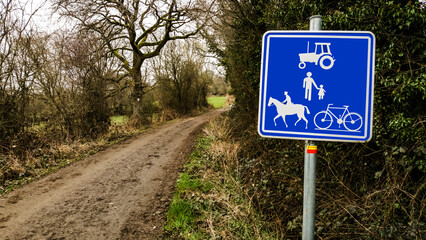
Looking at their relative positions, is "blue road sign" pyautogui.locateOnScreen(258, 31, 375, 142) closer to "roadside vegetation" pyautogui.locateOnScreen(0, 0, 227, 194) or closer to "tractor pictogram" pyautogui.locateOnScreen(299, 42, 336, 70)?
"tractor pictogram" pyautogui.locateOnScreen(299, 42, 336, 70)

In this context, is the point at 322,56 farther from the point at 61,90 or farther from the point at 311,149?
the point at 61,90

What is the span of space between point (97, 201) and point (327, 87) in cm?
503

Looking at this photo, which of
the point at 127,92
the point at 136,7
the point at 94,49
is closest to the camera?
the point at 94,49

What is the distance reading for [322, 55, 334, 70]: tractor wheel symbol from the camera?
4.25 ft

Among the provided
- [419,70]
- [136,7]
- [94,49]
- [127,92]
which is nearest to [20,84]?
[94,49]

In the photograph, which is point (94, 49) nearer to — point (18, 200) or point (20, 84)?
point (20, 84)

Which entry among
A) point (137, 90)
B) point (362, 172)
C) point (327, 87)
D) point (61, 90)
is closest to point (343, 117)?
point (327, 87)

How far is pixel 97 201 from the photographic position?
482 cm

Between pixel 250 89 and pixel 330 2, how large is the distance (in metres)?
2.95

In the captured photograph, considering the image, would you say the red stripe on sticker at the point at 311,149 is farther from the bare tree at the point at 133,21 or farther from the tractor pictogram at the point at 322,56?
the bare tree at the point at 133,21

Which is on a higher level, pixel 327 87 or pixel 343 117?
pixel 327 87

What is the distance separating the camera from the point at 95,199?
4910 mm

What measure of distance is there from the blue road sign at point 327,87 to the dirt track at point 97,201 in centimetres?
335

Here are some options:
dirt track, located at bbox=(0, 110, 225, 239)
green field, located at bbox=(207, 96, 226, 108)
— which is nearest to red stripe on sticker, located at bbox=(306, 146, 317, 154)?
dirt track, located at bbox=(0, 110, 225, 239)
